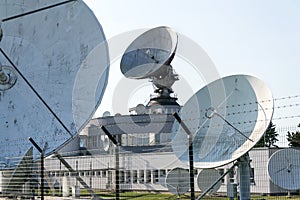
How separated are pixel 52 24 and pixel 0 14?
1.45 m

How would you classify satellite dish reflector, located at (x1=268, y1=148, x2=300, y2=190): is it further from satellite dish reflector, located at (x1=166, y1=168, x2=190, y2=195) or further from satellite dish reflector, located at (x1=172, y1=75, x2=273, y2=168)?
satellite dish reflector, located at (x1=172, y1=75, x2=273, y2=168)

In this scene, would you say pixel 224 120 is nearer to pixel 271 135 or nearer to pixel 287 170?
pixel 287 170

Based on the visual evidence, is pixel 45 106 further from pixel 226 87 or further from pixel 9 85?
pixel 226 87

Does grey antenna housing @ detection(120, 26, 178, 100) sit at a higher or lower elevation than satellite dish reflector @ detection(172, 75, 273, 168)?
higher

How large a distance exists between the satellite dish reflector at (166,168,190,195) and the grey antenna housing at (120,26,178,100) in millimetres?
13709

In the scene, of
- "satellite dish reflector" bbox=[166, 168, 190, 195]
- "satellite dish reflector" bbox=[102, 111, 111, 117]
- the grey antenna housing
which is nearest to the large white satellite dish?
"satellite dish reflector" bbox=[166, 168, 190, 195]

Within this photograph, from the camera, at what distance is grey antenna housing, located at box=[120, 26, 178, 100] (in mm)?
33906

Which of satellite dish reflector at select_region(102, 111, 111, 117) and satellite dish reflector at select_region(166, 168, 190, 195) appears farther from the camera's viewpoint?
satellite dish reflector at select_region(102, 111, 111, 117)

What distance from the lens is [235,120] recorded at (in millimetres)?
12891

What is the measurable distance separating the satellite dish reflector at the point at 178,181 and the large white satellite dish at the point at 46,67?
8.31 m

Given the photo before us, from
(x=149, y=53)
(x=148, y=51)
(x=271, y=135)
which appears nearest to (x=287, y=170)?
(x=271, y=135)

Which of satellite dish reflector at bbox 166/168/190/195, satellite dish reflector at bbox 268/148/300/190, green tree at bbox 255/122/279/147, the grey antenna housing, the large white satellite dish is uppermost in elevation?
the grey antenna housing

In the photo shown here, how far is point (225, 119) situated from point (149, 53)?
21.8m

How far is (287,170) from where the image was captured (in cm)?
1714
